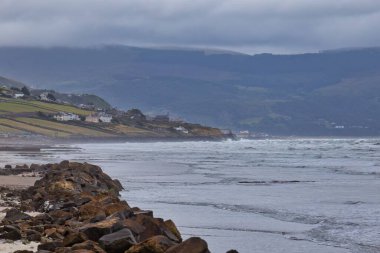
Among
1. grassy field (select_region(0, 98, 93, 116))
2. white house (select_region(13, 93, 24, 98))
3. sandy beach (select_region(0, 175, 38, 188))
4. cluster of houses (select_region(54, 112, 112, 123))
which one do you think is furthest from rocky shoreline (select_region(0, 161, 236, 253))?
white house (select_region(13, 93, 24, 98))

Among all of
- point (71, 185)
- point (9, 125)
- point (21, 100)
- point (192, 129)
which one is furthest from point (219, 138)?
point (71, 185)

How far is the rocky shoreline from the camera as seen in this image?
14008 mm

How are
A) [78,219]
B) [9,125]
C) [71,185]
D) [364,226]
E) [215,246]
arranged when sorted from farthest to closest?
[9,125]
[71,185]
[364,226]
[78,219]
[215,246]

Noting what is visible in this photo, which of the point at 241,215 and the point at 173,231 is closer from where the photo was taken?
the point at 173,231

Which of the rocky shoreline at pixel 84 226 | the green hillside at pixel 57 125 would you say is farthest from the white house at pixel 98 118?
the rocky shoreline at pixel 84 226

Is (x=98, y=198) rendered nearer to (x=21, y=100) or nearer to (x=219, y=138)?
(x=21, y=100)

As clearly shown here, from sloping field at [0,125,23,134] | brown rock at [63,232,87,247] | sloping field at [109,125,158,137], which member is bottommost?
brown rock at [63,232,87,247]

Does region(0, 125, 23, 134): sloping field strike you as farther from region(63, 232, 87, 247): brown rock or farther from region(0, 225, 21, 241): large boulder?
region(63, 232, 87, 247): brown rock

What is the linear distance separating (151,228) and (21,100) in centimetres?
15607

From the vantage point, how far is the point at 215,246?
17.8 metres

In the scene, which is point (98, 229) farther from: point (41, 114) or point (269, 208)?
point (41, 114)

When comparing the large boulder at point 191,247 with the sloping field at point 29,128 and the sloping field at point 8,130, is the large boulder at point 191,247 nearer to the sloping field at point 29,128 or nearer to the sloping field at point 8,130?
the sloping field at point 8,130

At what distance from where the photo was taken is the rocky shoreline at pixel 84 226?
46.0 ft

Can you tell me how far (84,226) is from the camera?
15.9 meters
